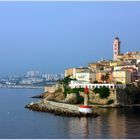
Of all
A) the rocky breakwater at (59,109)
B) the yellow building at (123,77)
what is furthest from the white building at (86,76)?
the rocky breakwater at (59,109)

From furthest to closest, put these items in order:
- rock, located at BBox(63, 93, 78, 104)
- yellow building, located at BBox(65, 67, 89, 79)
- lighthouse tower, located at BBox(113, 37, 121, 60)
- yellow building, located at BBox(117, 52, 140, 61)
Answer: lighthouse tower, located at BBox(113, 37, 121, 60) < yellow building, located at BBox(117, 52, 140, 61) < yellow building, located at BBox(65, 67, 89, 79) < rock, located at BBox(63, 93, 78, 104)

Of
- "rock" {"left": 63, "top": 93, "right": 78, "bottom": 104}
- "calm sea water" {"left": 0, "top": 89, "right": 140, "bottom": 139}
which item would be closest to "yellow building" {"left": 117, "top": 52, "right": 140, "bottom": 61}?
"rock" {"left": 63, "top": 93, "right": 78, "bottom": 104}

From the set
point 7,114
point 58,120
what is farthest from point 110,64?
point 58,120

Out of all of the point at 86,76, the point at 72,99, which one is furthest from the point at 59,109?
the point at 86,76

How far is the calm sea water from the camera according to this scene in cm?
1808

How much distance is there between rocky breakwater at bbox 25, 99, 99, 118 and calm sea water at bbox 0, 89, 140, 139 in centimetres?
48

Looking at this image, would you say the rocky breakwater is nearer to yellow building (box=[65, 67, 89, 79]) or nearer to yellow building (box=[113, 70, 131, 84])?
yellow building (box=[113, 70, 131, 84])

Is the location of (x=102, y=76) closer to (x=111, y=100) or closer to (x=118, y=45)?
(x=111, y=100)

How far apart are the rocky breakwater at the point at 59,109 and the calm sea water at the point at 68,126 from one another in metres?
0.48

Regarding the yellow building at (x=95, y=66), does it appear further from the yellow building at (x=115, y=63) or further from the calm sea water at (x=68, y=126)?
the calm sea water at (x=68, y=126)

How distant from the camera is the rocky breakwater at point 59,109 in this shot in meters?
24.2

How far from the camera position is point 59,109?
26.7 metres

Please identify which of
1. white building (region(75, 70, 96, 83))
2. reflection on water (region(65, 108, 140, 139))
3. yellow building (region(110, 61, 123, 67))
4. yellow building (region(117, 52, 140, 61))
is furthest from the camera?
yellow building (region(117, 52, 140, 61))

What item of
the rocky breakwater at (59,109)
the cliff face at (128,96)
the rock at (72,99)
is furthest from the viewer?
the cliff face at (128,96)
